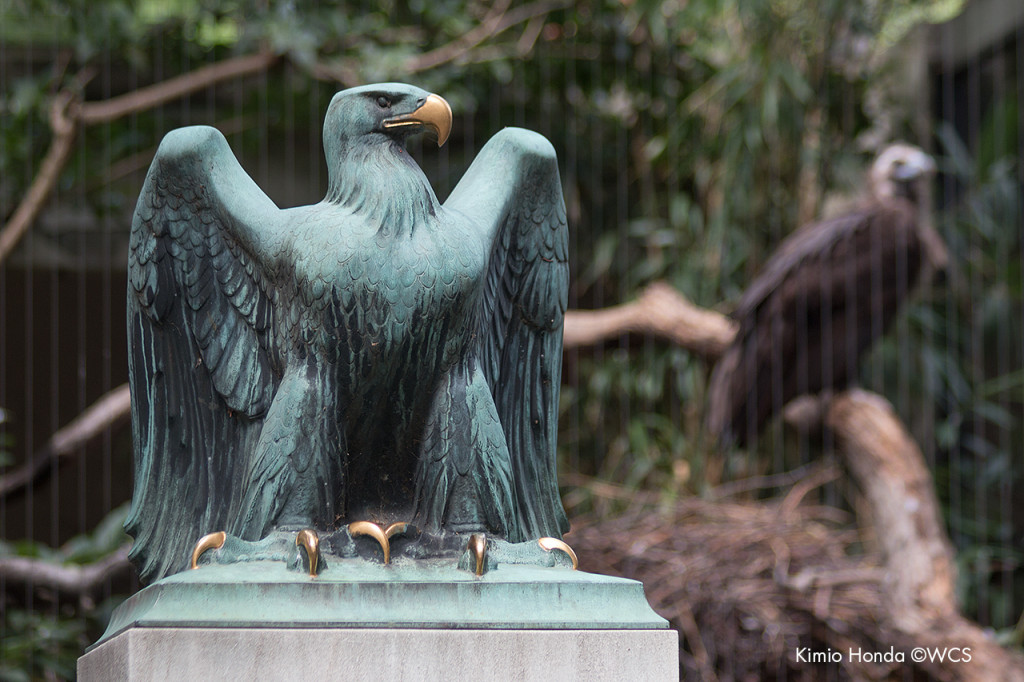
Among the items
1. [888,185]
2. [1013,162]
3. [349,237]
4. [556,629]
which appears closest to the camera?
[556,629]

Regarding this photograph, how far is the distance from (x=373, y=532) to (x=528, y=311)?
1.99ft

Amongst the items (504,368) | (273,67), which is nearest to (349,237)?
(504,368)

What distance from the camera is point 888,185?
6496 mm

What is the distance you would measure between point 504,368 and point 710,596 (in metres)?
2.96

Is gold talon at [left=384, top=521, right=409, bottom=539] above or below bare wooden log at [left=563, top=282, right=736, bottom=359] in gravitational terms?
below

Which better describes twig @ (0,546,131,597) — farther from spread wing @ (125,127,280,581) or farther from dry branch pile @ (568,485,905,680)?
spread wing @ (125,127,280,581)

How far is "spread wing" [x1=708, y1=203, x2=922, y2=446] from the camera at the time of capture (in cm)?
604

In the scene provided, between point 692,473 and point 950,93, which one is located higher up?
point 950,93

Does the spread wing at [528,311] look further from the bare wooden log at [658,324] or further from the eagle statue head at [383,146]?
the bare wooden log at [658,324]

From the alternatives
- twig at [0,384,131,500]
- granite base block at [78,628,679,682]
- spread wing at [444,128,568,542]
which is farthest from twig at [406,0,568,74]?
granite base block at [78,628,679,682]

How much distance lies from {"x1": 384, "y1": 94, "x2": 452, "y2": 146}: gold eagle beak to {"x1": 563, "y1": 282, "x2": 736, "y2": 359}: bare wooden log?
145 inches

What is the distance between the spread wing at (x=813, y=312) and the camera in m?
6.04

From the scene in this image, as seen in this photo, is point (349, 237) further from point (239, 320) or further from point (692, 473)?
point (692, 473)

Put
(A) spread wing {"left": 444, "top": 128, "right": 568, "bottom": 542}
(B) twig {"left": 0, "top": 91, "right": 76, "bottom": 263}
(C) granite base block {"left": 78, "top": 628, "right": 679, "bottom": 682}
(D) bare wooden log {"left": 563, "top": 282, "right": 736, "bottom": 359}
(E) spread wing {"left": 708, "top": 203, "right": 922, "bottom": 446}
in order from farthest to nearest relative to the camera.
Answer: (E) spread wing {"left": 708, "top": 203, "right": 922, "bottom": 446}
(D) bare wooden log {"left": 563, "top": 282, "right": 736, "bottom": 359}
(B) twig {"left": 0, "top": 91, "right": 76, "bottom": 263}
(A) spread wing {"left": 444, "top": 128, "right": 568, "bottom": 542}
(C) granite base block {"left": 78, "top": 628, "right": 679, "bottom": 682}
